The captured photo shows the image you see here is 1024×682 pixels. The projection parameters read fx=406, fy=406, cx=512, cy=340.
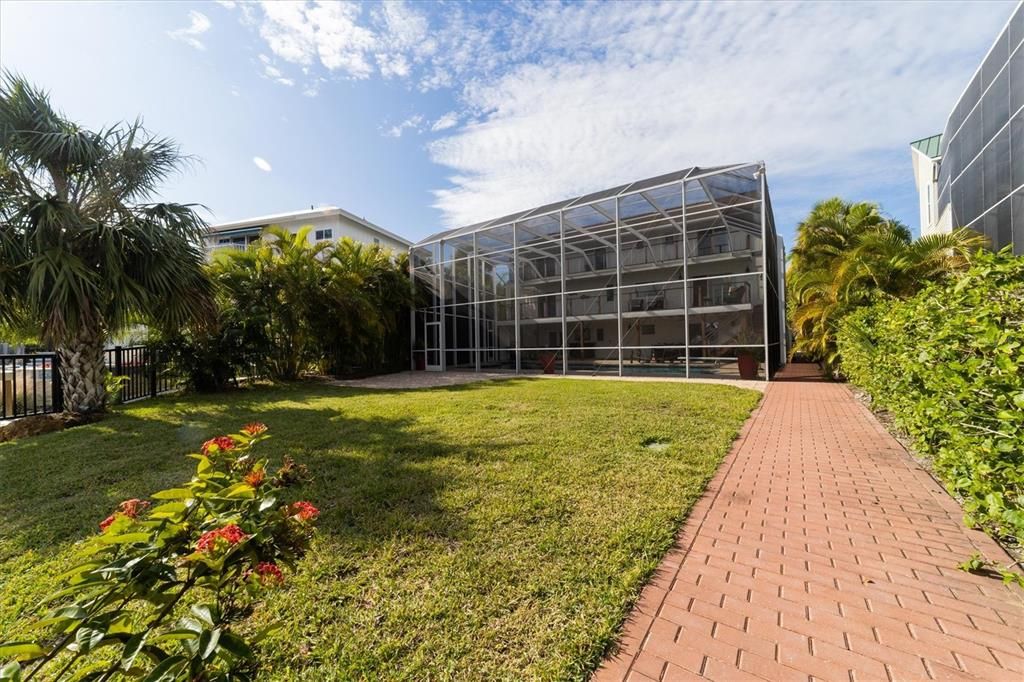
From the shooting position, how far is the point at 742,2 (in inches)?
260

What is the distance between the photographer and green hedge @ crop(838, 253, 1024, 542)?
224cm

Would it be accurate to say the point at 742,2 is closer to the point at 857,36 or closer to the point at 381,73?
the point at 857,36

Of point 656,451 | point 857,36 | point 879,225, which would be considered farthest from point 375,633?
point 879,225

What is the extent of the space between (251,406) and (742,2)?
11.7 metres

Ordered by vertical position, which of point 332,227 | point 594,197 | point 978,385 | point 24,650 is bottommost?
point 24,650

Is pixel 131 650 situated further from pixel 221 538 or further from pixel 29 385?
pixel 29 385

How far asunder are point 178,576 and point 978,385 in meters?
4.14

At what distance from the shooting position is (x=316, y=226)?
30203 millimetres

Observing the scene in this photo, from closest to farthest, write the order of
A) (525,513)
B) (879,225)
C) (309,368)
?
1. (525,513)
2. (879,225)
3. (309,368)

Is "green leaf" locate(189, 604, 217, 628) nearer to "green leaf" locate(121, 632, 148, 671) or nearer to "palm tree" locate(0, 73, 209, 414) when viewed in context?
"green leaf" locate(121, 632, 148, 671)

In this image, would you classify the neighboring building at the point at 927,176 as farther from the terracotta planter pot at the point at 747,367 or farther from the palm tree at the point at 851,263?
the terracotta planter pot at the point at 747,367

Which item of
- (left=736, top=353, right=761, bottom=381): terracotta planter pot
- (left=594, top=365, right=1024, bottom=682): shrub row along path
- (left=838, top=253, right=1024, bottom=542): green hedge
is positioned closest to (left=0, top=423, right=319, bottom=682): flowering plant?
(left=594, top=365, right=1024, bottom=682): shrub row along path

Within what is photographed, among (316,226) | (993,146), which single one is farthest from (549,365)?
(316,226)

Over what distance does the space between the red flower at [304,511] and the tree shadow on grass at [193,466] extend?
1.55 metres
